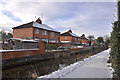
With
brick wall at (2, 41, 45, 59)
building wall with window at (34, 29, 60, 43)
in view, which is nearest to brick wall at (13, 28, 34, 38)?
building wall with window at (34, 29, 60, 43)

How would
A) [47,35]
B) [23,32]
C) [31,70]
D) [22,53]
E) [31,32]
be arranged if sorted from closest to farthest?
1. [31,70]
2. [22,53]
3. [31,32]
4. [23,32]
5. [47,35]

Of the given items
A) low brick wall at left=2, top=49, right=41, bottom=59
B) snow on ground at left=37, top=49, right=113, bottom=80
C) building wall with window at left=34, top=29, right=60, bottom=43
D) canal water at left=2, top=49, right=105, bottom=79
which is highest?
building wall with window at left=34, top=29, right=60, bottom=43

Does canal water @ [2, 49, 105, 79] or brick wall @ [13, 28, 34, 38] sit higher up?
brick wall @ [13, 28, 34, 38]

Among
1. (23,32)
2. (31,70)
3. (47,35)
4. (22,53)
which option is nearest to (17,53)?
(22,53)

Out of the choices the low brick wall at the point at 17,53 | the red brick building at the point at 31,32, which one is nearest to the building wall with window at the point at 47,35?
the red brick building at the point at 31,32

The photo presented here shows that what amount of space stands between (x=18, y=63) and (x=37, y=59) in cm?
343

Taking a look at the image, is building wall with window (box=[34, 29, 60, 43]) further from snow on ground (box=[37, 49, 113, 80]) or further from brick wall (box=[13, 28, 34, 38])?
snow on ground (box=[37, 49, 113, 80])

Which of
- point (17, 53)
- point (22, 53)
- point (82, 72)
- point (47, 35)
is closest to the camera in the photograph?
point (82, 72)

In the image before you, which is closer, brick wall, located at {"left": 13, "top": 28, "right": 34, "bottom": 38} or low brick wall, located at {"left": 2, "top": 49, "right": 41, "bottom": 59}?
low brick wall, located at {"left": 2, "top": 49, "right": 41, "bottom": 59}

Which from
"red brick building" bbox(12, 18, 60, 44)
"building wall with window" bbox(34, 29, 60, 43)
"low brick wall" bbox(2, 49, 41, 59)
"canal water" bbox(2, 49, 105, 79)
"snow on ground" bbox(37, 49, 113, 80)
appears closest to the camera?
"snow on ground" bbox(37, 49, 113, 80)

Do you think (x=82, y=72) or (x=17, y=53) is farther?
(x=17, y=53)

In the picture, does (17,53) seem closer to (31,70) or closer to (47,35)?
(31,70)

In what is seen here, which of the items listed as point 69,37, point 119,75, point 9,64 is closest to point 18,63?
point 9,64

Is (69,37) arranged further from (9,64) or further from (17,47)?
(9,64)
